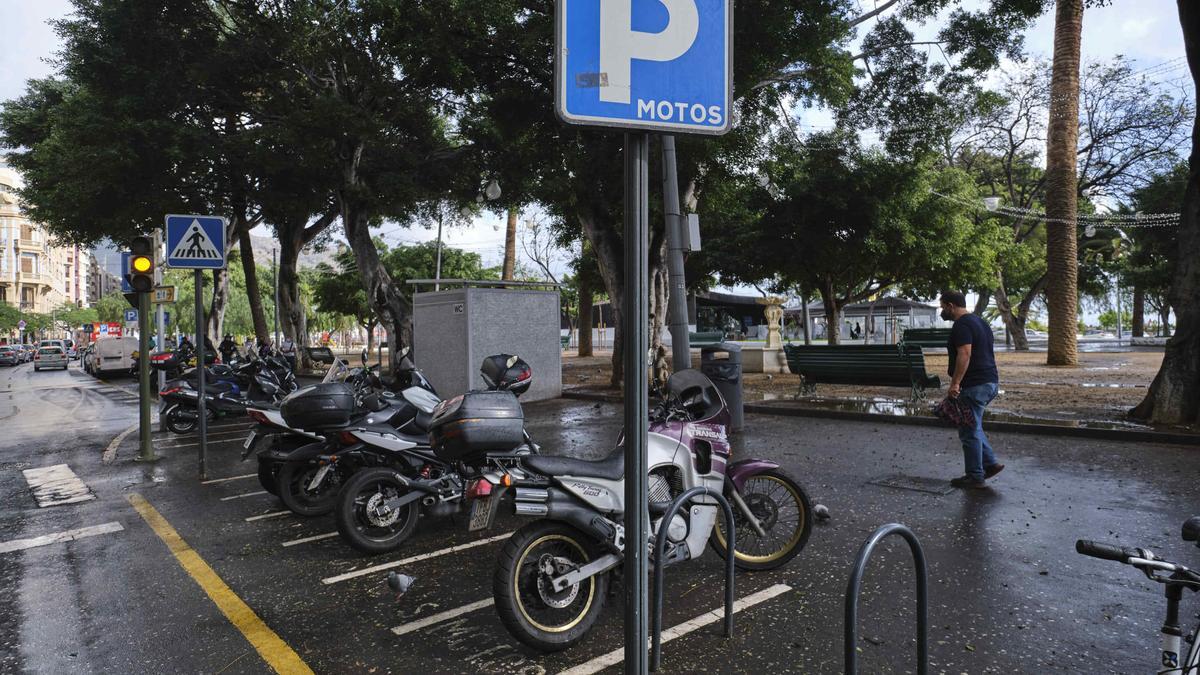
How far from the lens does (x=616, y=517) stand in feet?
12.6

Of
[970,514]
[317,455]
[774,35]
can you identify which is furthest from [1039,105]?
[317,455]

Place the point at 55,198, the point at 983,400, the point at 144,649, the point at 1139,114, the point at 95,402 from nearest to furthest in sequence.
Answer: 1. the point at 144,649
2. the point at 983,400
3. the point at 95,402
4. the point at 55,198
5. the point at 1139,114

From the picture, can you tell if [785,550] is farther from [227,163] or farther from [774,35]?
[227,163]

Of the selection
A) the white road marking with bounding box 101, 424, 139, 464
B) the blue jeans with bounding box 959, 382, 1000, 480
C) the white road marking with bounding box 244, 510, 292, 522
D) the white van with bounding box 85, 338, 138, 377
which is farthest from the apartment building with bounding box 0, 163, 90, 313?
the blue jeans with bounding box 959, 382, 1000, 480

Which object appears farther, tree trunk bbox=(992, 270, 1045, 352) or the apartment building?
the apartment building

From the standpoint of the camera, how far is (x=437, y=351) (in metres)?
14.6

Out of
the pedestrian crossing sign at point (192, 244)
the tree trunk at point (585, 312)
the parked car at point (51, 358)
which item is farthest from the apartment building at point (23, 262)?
the pedestrian crossing sign at point (192, 244)

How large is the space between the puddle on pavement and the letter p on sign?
29.8 feet

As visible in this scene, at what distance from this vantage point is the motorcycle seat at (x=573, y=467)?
3689 millimetres

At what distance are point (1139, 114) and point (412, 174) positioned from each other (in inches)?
1033

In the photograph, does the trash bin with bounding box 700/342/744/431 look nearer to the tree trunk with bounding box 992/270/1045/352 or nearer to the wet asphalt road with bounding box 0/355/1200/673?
the wet asphalt road with bounding box 0/355/1200/673

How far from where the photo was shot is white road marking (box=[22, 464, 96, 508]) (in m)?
7.08

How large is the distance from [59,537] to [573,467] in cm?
462

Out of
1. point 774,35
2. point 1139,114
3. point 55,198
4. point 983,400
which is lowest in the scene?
point 983,400
